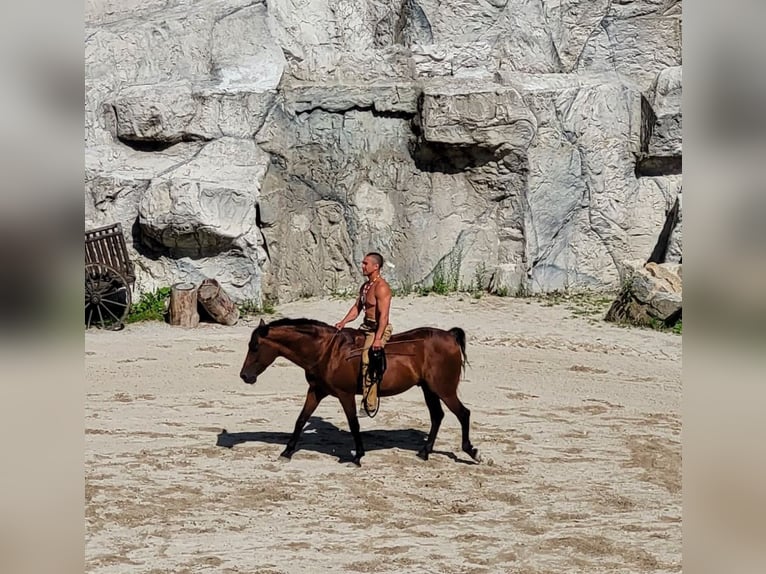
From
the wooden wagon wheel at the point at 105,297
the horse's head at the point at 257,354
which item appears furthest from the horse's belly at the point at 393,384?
the wooden wagon wheel at the point at 105,297

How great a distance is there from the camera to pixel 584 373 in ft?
36.0

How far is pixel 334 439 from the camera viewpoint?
326 inches

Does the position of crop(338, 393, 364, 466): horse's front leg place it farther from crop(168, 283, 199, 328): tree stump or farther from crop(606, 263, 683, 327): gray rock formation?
crop(606, 263, 683, 327): gray rock formation

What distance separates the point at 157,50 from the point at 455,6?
14.8 feet

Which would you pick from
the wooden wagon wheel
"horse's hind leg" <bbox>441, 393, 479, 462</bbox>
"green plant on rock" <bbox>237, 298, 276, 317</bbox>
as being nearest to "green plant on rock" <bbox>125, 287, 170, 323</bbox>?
the wooden wagon wheel

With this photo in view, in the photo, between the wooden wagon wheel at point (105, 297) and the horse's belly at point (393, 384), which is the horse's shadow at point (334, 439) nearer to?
the horse's belly at point (393, 384)

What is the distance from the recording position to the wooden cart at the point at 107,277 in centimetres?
1238

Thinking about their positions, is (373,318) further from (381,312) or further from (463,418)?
(463,418)

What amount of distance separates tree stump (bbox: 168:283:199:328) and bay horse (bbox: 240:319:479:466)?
5532 millimetres

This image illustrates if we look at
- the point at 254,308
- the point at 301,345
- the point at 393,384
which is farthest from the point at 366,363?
the point at 254,308

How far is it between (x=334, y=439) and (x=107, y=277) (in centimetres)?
524

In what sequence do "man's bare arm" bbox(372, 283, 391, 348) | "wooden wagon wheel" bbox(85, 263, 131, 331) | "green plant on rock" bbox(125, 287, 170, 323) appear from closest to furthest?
1. "man's bare arm" bbox(372, 283, 391, 348)
2. "wooden wagon wheel" bbox(85, 263, 131, 331)
3. "green plant on rock" bbox(125, 287, 170, 323)

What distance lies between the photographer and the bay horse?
288 inches
